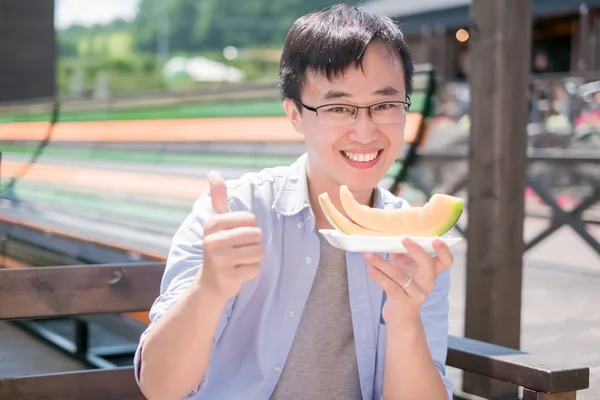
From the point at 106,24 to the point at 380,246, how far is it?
106 metres

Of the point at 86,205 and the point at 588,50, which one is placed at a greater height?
the point at 588,50

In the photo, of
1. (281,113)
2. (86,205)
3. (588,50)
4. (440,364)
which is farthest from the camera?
(588,50)

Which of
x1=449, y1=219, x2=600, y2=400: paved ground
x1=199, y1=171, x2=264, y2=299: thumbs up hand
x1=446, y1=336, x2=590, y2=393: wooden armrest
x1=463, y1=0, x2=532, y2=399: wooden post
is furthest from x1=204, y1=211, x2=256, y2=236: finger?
x1=463, y1=0, x2=532, y2=399: wooden post

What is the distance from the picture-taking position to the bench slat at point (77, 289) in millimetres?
2195

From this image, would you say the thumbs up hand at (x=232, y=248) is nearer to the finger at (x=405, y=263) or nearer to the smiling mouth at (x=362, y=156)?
the finger at (x=405, y=263)

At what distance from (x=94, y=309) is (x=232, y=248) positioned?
1.04 meters

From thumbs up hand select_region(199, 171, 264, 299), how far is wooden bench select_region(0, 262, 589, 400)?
923 millimetres

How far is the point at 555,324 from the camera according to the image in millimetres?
4453

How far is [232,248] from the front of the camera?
1.38 m

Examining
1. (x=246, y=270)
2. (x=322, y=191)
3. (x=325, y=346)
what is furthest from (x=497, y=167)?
(x=246, y=270)

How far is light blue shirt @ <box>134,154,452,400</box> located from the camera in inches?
71.3

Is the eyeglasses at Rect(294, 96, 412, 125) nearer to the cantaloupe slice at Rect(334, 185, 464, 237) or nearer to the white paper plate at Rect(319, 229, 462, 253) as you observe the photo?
the cantaloupe slice at Rect(334, 185, 464, 237)

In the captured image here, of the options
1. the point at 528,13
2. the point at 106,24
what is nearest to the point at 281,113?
the point at 528,13

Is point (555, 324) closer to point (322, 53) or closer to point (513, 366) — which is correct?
point (513, 366)
